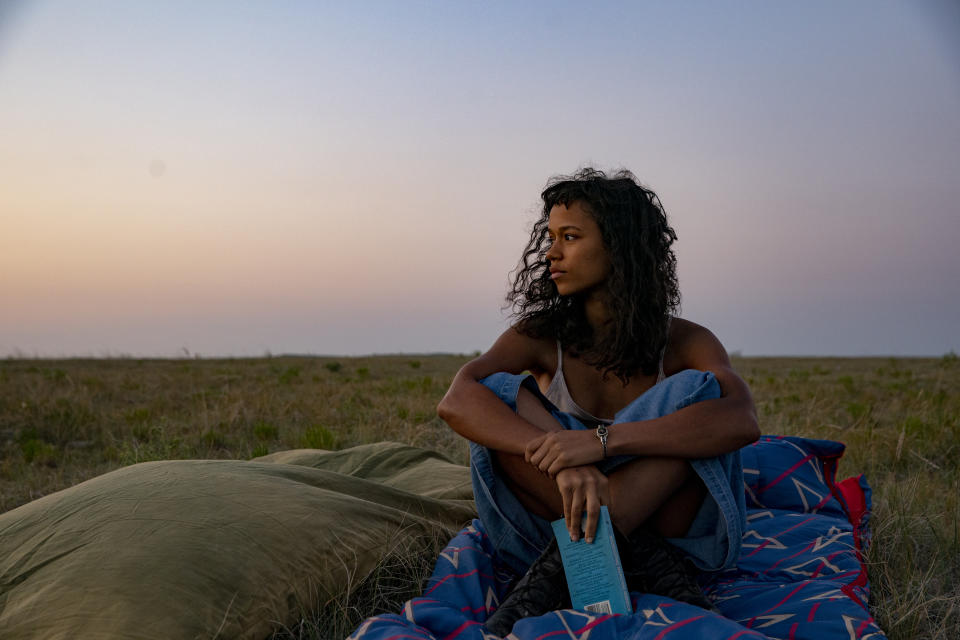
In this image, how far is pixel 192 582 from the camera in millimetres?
2232

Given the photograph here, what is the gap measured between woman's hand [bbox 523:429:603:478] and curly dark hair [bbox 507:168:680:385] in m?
0.72

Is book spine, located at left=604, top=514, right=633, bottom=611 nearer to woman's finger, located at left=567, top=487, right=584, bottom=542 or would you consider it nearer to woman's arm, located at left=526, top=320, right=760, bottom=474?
woman's finger, located at left=567, top=487, right=584, bottom=542

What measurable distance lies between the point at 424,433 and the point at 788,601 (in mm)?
4043

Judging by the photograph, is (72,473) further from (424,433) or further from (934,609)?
(934,609)

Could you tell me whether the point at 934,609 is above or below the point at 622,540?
below

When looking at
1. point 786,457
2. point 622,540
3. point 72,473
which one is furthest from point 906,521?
point 72,473

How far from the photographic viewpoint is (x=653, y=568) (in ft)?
7.68

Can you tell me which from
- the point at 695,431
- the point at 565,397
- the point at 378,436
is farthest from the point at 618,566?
the point at 378,436

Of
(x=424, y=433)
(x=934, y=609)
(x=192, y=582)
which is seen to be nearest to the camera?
(x=192, y=582)

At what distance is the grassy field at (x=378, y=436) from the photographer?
105 inches

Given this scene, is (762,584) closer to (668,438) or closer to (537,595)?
(668,438)

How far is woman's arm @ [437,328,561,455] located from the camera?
253 cm

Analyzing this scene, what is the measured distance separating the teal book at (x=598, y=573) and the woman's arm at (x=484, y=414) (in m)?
0.38

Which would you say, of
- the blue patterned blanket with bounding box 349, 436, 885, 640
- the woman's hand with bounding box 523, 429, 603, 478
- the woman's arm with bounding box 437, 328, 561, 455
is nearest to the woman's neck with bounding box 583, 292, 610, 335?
the woman's arm with bounding box 437, 328, 561, 455
